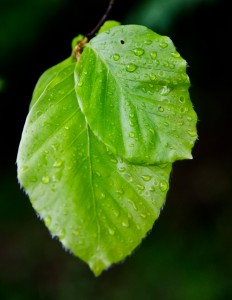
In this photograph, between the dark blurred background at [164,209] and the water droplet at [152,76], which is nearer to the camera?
the water droplet at [152,76]

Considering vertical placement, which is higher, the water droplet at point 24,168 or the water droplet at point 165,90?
the water droplet at point 165,90

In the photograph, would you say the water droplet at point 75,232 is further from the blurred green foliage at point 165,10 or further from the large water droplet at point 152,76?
the blurred green foliage at point 165,10

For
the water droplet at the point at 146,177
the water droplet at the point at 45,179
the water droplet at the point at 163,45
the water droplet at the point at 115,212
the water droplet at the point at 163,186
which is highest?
the water droplet at the point at 163,45

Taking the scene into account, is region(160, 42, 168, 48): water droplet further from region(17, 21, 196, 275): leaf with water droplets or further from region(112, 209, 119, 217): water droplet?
region(112, 209, 119, 217): water droplet

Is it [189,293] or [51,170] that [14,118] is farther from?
[51,170]

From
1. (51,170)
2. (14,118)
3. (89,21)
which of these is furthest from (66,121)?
(14,118)

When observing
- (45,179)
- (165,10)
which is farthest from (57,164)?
(165,10)

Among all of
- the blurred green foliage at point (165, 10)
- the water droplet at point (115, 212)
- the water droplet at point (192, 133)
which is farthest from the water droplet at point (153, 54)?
the blurred green foliage at point (165, 10)

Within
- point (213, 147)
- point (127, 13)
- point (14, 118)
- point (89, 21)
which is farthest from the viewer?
point (213, 147)

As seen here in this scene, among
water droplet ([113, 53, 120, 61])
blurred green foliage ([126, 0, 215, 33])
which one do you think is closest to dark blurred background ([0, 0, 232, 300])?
blurred green foliage ([126, 0, 215, 33])
